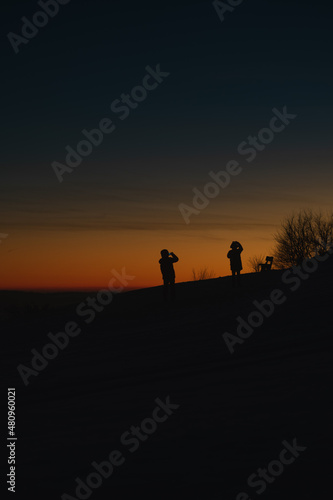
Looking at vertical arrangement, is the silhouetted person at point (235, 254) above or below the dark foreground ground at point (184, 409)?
above

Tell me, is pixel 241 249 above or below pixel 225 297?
above

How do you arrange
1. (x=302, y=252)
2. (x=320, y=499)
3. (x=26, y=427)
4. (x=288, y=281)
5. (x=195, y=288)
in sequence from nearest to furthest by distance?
(x=320, y=499) < (x=26, y=427) < (x=288, y=281) < (x=195, y=288) < (x=302, y=252)

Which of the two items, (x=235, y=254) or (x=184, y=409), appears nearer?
(x=184, y=409)

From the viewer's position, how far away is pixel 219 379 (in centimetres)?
932

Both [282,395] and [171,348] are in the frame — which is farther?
[171,348]

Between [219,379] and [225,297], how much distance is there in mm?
12571

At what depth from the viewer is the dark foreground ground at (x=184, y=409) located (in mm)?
5305

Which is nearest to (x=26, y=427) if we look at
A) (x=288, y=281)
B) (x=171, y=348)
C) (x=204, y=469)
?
(x=204, y=469)

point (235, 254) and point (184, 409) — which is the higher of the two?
point (235, 254)

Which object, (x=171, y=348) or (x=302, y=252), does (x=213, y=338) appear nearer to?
(x=171, y=348)

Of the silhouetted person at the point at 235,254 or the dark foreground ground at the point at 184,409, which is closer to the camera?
the dark foreground ground at the point at 184,409

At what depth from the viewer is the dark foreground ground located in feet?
17.4

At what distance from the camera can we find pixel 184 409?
7.70 metres

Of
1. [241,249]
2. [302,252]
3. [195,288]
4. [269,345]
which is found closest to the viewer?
[269,345]
